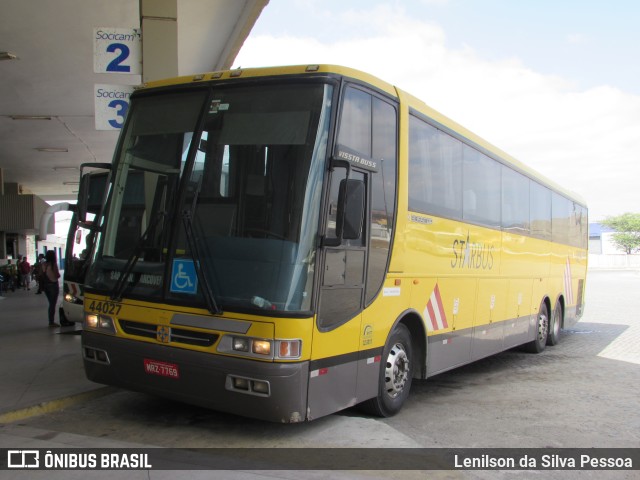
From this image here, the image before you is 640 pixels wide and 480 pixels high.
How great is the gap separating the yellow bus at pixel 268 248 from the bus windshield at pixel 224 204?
0.04ft

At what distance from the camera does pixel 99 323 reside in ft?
18.9

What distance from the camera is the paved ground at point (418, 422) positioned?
529 centimetres

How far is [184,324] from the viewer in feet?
16.9

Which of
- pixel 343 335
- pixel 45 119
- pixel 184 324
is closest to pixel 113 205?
pixel 184 324

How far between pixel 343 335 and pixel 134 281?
6.62ft

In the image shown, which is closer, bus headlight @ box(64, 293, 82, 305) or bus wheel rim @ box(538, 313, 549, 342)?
bus headlight @ box(64, 293, 82, 305)

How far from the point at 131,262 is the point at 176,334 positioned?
0.85 m

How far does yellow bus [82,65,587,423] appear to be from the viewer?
16.0ft

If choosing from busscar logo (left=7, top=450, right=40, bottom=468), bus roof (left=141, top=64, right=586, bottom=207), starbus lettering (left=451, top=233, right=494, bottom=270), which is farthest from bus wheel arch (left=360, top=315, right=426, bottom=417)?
busscar logo (left=7, top=450, right=40, bottom=468)

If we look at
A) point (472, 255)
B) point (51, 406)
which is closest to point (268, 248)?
point (51, 406)

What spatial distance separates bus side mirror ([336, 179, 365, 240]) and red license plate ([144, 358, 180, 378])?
6.16 feet

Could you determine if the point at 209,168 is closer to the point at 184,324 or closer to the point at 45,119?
the point at 184,324

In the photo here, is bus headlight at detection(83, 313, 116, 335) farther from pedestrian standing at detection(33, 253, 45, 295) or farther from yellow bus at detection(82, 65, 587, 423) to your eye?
pedestrian standing at detection(33, 253, 45, 295)

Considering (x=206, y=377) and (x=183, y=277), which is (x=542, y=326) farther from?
(x=183, y=277)
